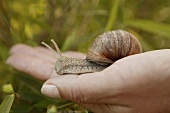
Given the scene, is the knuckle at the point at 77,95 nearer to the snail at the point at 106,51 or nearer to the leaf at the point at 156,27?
the snail at the point at 106,51

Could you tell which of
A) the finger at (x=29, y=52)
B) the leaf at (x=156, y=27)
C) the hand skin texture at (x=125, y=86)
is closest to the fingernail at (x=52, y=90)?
the hand skin texture at (x=125, y=86)

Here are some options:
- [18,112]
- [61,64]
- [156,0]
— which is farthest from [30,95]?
[156,0]

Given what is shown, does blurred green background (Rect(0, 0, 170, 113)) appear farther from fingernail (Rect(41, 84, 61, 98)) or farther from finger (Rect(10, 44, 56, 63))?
fingernail (Rect(41, 84, 61, 98))

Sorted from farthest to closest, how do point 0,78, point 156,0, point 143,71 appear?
point 156,0 → point 0,78 → point 143,71

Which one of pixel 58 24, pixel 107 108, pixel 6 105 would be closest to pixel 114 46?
pixel 107 108

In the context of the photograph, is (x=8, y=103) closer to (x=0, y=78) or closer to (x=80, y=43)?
(x=0, y=78)

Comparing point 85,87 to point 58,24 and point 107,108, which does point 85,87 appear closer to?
point 107,108
